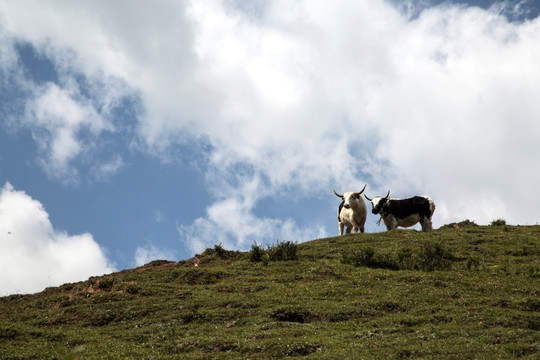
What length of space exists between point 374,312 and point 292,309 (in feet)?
7.69

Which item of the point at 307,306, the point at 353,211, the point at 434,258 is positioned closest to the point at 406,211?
the point at 353,211

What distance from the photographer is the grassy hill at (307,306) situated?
12516 mm

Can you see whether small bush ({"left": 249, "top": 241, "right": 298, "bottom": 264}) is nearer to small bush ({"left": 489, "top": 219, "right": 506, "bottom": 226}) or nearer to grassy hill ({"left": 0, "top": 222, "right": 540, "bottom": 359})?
grassy hill ({"left": 0, "top": 222, "right": 540, "bottom": 359})

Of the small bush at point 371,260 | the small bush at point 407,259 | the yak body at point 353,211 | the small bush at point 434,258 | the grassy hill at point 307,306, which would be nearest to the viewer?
the grassy hill at point 307,306

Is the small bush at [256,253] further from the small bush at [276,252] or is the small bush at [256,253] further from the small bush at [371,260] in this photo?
the small bush at [371,260]

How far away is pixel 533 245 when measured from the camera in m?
23.9

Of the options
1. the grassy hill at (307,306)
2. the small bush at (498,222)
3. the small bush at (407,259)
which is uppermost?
the small bush at (498,222)

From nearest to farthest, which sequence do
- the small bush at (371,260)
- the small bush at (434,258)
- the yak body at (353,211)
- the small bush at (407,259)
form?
1. the small bush at (434,258)
2. the small bush at (407,259)
3. the small bush at (371,260)
4. the yak body at (353,211)

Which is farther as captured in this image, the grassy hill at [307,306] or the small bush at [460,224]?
the small bush at [460,224]

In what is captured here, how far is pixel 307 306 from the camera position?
16.0 meters

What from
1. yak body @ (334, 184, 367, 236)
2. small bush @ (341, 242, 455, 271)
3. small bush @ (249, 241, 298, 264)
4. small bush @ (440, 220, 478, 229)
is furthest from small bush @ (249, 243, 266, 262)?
small bush @ (440, 220, 478, 229)

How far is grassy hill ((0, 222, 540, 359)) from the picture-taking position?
41.1ft

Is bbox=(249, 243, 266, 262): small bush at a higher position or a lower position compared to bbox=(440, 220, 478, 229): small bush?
lower

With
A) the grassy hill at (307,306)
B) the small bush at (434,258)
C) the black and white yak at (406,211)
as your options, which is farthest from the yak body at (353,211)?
the small bush at (434,258)
